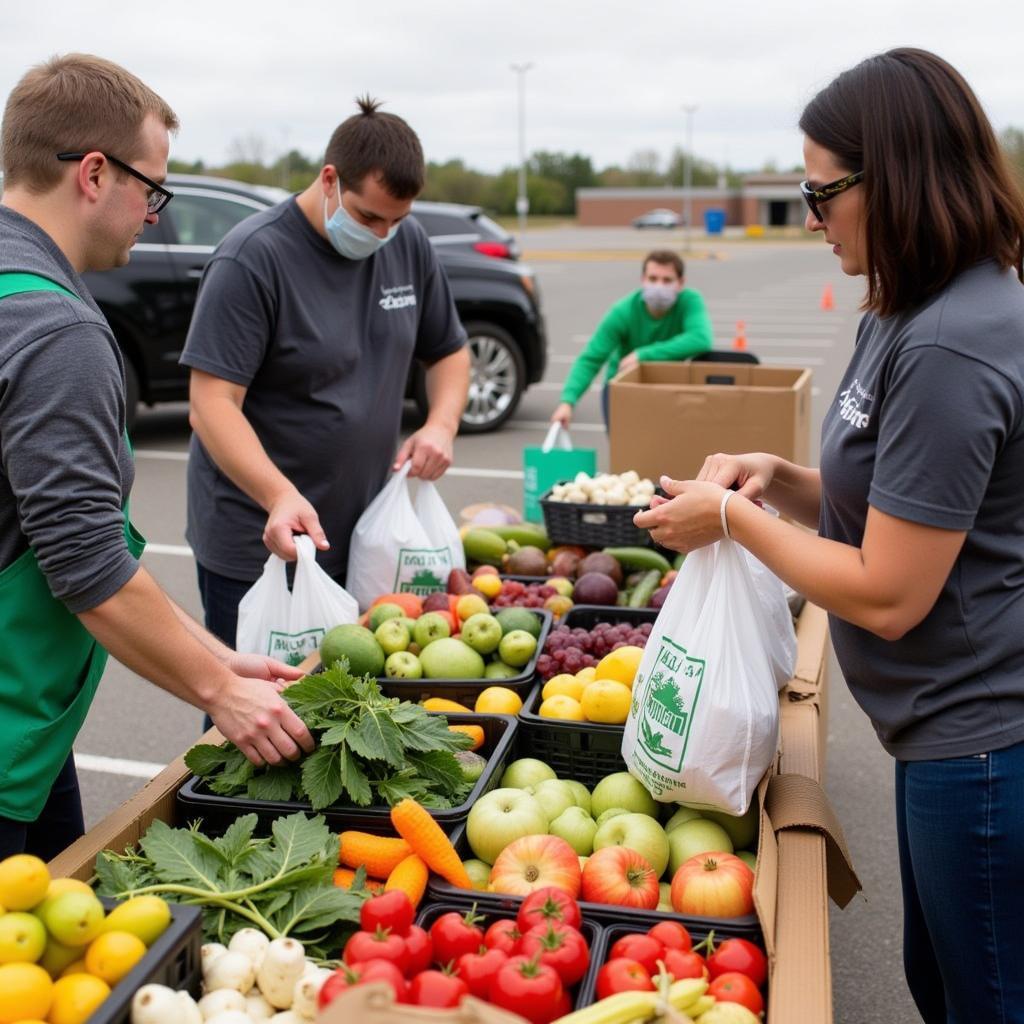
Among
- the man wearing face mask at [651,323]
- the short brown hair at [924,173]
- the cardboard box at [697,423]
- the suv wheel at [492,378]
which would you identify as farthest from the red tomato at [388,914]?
the suv wheel at [492,378]

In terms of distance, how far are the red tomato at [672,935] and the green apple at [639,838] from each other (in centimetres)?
29

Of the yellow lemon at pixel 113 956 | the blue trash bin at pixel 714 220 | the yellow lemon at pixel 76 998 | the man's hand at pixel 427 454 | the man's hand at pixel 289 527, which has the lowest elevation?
the yellow lemon at pixel 76 998

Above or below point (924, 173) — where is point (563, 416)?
below

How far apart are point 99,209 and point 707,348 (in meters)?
4.44

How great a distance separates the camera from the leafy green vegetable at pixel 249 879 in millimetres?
1709

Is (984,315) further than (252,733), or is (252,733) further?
(252,733)

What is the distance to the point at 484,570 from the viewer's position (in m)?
3.44

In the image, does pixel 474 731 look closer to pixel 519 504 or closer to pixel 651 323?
pixel 651 323

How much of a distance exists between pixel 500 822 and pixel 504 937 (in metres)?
0.39

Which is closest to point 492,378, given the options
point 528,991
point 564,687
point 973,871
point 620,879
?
point 564,687

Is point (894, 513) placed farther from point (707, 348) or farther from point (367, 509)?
point (707, 348)

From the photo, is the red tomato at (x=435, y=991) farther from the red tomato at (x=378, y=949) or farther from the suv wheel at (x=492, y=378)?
the suv wheel at (x=492, y=378)

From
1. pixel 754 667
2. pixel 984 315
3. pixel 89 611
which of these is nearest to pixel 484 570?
pixel 754 667

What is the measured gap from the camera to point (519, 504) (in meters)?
7.47
